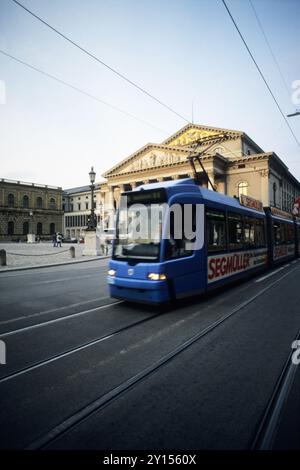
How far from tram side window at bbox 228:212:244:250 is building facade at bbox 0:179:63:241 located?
61924mm

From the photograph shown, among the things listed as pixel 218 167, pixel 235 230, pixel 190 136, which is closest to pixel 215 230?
pixel 235 230

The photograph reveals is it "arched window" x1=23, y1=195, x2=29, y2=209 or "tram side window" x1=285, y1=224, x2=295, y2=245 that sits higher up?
"arched window" x1=23, y1=195, x2=29, y2=209

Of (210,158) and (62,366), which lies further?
(210,158)

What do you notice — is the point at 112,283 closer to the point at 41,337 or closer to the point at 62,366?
the point at 41,337

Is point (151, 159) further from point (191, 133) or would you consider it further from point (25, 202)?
point (25, 202)

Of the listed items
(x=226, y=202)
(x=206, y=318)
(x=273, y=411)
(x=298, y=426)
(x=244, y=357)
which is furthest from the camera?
(x=226, y=202)

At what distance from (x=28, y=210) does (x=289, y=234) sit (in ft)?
216

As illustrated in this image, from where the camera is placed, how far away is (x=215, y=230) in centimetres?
718

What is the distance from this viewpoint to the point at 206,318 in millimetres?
5277

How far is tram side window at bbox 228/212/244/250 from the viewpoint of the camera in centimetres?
815

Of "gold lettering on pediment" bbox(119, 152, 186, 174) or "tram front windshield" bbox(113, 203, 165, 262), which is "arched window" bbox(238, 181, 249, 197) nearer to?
"gold lettering on pediment" bbox(119, 152, 186, 174)

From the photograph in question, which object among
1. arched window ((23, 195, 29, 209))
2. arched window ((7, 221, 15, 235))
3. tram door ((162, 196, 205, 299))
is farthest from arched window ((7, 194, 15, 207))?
tram door ((162, 196, 205, 299))

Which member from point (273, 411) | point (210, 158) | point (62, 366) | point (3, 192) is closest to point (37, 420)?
point (62, 366)

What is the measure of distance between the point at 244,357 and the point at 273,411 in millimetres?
1103
